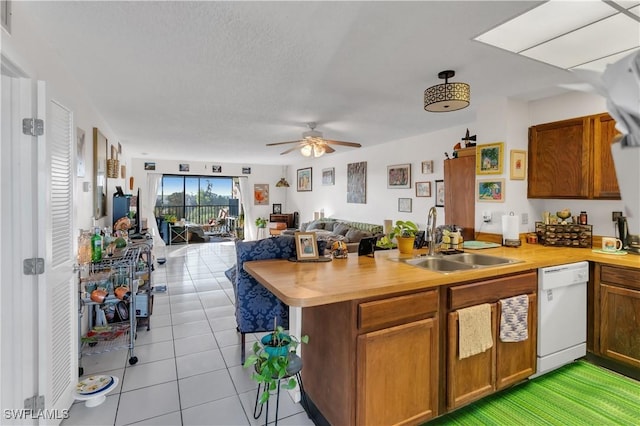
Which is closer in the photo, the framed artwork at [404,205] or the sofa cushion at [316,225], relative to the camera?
the framed artwork at [404,205]

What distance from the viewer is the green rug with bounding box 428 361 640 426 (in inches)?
79.2

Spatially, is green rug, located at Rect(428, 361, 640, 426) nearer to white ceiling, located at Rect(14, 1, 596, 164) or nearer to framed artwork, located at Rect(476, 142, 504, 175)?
framed artwork, located at Rect(476, 142, 504, 175)

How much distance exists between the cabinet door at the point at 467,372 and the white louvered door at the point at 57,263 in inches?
90.0

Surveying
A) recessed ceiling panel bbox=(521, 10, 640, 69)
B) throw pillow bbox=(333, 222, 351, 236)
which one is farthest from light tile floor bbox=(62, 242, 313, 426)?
throw pillow bbox=(333, 222, 351, 236)

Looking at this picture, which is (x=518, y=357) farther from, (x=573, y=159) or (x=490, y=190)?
(x=573, y=159)

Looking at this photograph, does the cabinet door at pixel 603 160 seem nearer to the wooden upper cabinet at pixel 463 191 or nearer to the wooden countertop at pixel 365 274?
the wooden countertop at pixel 365 274

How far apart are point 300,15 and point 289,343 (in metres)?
1.85

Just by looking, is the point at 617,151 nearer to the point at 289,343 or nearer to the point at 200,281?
the point at 289,343

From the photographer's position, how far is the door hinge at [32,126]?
1639 millimetres

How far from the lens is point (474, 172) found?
3570 millimetres

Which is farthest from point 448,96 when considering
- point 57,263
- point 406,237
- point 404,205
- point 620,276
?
point 404,205

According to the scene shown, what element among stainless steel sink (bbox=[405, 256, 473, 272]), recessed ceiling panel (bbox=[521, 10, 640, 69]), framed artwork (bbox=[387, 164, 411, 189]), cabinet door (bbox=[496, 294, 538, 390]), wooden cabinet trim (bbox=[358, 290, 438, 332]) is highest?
recessed ceiling panel (bbox=[521, 10, 640, 69])

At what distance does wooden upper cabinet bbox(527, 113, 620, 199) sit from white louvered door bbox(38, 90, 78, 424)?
4.04 metres

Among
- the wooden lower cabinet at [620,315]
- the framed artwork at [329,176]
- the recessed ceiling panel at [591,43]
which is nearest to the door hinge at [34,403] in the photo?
the recessed ceiling panel at [591,43]
